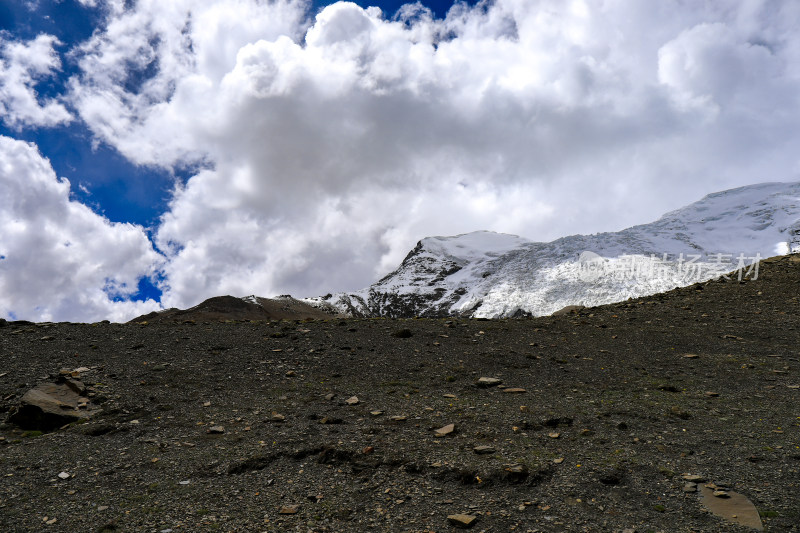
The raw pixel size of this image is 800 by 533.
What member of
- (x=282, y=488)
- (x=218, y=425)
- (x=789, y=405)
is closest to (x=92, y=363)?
(x=218, y=425)

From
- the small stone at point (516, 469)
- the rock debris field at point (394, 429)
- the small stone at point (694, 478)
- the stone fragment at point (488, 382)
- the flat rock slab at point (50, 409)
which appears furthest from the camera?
the stone fragment at point (488, 382)

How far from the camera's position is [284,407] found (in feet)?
38.4

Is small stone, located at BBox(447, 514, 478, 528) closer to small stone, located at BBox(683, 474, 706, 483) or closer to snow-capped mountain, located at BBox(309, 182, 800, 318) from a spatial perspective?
small stone, located at BBox(683, 474, 706, 483)

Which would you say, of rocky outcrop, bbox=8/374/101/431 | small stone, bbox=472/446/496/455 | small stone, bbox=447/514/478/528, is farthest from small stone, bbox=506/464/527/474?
rocky outcrop, bbox=8/374/101/431

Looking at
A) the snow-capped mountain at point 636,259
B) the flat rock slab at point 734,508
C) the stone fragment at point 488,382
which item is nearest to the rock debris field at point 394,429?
the flat rock slab at point 734,508

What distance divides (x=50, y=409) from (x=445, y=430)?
9.72m

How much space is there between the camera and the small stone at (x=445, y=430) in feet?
32.0

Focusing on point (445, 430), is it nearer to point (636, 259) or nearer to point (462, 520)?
point (462, 520)

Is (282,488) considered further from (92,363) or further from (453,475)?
(92,363)

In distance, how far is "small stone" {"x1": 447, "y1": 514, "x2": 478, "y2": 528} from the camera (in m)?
6.67

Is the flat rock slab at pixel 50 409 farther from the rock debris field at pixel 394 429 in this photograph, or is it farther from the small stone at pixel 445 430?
the small stone at pixel 445 430

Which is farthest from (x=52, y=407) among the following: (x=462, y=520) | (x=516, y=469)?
(x=516, y=469)

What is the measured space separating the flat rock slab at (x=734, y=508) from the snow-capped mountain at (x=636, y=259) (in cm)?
6928

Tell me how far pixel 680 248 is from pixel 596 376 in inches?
3686
